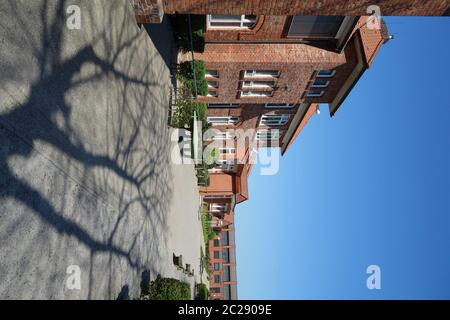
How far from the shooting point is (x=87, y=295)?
5973mm

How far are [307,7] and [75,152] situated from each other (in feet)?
27.7

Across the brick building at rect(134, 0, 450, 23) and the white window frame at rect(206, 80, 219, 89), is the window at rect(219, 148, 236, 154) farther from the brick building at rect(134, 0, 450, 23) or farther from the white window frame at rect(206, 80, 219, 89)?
the brick building at rect(134, 0, 450, 23)

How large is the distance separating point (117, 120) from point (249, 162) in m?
26.5

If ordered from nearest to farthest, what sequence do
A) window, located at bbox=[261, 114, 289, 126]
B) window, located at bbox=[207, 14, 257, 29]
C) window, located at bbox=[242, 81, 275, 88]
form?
window, located at bbox=[207, 14, 257, 29] → window, located at bbox=[242, 81, 275, 88] → window, located at bbox=[261, 114, 289, 126]

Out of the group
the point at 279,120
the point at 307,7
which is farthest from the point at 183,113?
the point at 279,120

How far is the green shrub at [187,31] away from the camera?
48.0 feet

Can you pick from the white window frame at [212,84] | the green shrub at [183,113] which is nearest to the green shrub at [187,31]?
the green shrub at [183,113]

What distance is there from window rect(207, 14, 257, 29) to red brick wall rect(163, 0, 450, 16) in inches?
225

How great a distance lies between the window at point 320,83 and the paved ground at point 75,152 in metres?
12.7

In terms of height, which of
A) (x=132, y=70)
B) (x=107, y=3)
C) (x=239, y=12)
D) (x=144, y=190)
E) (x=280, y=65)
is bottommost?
(x=144, y=190)

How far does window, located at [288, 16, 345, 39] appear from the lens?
50.5 feet

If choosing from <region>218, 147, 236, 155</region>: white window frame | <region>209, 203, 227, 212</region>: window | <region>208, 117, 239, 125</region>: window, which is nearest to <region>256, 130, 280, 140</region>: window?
<region>218, 147, 236, 155</region>: white window frame

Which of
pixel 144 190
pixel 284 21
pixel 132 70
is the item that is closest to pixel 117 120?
pixel 132 70
